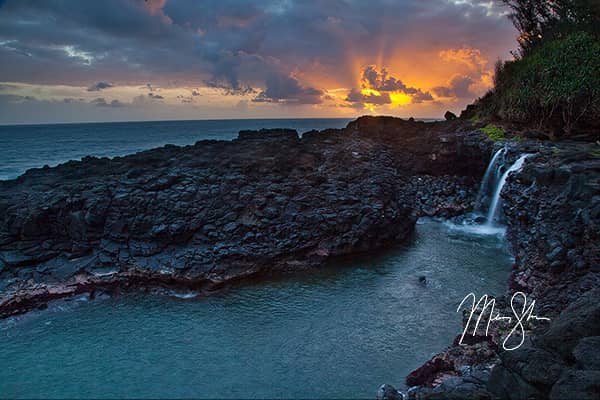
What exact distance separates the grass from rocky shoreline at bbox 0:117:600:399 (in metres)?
1.42

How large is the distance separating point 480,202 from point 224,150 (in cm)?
2188

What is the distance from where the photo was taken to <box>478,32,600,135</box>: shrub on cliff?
31.0 m

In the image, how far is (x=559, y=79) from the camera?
32.7 meters

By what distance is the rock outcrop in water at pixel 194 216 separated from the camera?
2317 centimetres

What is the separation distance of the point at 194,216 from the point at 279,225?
547 centimetres

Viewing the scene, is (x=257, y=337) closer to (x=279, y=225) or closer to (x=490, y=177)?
(x=279, y=225)

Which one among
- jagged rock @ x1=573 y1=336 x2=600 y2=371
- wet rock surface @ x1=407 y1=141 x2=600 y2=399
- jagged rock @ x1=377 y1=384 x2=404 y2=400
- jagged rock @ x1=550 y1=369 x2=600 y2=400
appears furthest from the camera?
jagged rock @ x1=377 y1=384 x2=404 y2=400

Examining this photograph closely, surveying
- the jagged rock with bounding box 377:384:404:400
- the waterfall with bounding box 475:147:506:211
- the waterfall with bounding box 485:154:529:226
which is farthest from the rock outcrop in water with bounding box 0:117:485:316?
the jagged rock with bounding box 377:384:404:400

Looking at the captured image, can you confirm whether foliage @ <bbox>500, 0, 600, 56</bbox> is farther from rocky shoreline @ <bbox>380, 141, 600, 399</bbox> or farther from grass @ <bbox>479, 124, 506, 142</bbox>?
rocky shoreline @ <bbox>380, 141, 600, 399</bbox>

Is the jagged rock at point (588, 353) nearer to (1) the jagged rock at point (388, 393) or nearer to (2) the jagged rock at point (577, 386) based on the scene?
(2) the jagged rock at point (577, 386)

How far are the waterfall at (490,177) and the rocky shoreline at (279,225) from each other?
47.0 inches

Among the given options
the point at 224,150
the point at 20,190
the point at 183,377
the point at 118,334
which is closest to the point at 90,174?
the point at 20,190

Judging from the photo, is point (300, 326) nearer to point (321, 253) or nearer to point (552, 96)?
point (321, 253)

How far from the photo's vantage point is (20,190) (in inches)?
1169
